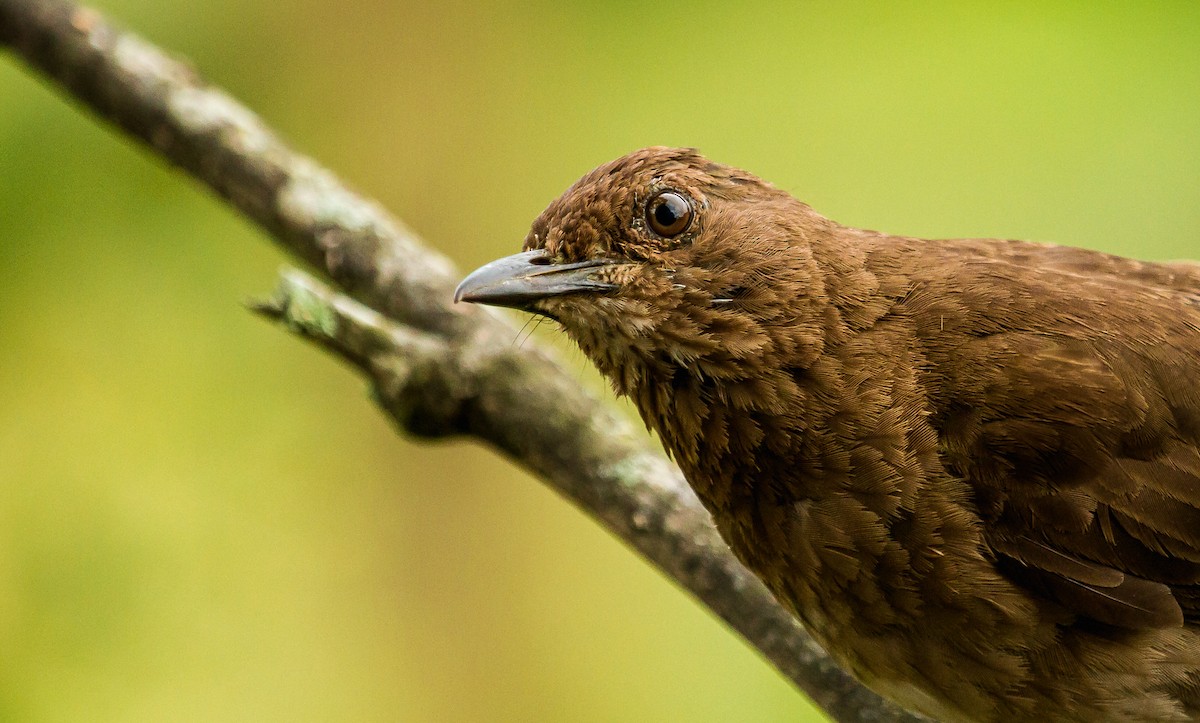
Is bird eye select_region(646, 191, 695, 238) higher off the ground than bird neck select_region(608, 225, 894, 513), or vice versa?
bird eye select_region(646, 191, 695, 238)

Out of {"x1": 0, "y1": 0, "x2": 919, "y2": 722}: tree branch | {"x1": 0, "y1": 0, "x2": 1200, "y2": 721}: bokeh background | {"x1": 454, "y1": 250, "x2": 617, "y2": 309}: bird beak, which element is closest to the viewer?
{"x1": 454, "y1": 250, "x2": 617, "y2": 309}: bird beak

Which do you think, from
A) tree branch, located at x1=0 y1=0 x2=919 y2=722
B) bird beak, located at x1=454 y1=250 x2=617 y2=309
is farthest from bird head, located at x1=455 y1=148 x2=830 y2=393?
tree branch, located at x1=0 y1=0 x2=919 y2=722

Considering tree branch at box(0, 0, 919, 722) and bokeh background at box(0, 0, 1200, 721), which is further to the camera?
bokeh background at box(0, 0, 1200, 721)

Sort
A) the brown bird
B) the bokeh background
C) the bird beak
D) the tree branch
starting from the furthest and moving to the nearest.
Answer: the bokeh background, the tree branch, the bird beak, the brown bird

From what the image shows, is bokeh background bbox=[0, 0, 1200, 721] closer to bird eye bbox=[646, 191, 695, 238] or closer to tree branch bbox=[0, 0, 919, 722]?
tree branch bbox=[0, 0, 919, 722]

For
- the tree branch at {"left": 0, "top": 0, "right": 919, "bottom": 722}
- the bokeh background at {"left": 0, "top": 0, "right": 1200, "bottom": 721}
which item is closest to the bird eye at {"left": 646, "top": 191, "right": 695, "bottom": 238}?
the tree branch at {"left": 0, "top": 0, "right": 919, "bottom": 722}

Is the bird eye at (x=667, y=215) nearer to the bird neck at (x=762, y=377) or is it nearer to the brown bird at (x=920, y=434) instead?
the brown bird at (x=920, y=434)

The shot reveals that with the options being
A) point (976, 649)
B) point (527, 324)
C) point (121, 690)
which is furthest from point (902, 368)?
point (121, 690)
